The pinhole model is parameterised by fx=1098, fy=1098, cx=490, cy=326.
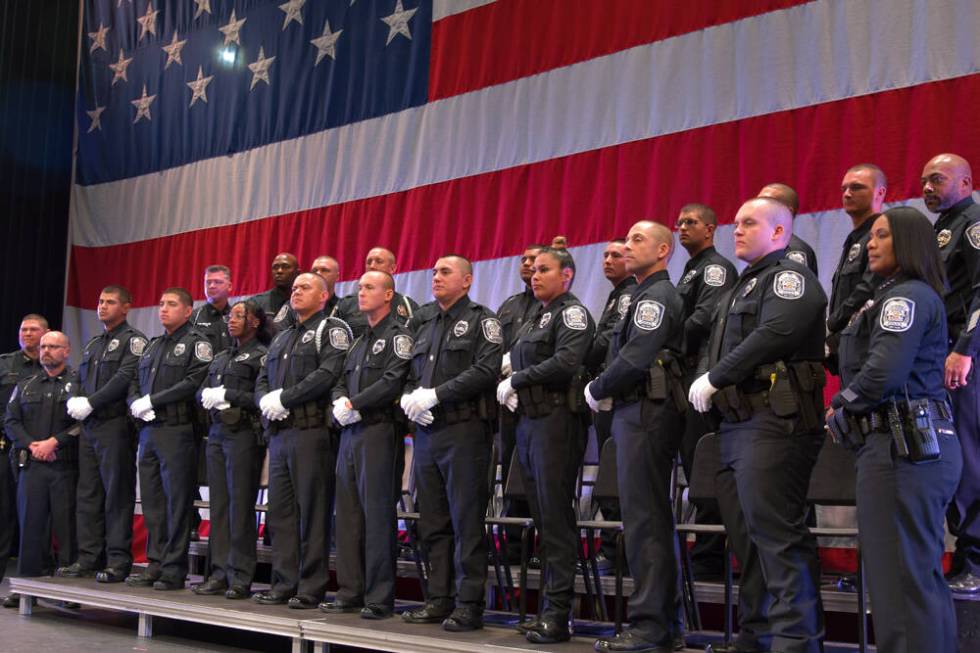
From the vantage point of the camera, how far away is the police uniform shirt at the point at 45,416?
7.22 meters

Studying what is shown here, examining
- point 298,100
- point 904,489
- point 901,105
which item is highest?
point 298,100

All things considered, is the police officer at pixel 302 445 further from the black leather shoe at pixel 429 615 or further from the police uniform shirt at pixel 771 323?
the police uniform shirt at pixel 771 323

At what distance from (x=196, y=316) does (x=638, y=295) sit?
3789 millimetres

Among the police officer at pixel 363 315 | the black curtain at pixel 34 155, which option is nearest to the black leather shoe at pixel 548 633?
the police officer at pixel 363 315

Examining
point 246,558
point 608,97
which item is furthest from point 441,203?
point 246,558

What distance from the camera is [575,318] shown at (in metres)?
4.68

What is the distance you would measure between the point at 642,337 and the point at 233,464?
2.71m

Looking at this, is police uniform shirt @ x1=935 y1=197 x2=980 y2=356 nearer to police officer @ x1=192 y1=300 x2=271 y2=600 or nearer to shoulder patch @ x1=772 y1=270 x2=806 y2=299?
shoulder patch @ x1=772 y1=270 x2=806 y2=299

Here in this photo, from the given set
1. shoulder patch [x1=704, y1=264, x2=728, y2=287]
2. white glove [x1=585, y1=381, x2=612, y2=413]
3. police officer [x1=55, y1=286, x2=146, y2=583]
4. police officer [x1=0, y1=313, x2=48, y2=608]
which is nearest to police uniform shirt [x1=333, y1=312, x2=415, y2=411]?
white glove [x1=585, y1=381, x2=612, y2=413]

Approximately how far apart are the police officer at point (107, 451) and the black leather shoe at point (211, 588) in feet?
2.77

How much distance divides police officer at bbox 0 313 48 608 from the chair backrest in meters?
5.99

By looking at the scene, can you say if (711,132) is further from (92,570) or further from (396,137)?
(92,570)

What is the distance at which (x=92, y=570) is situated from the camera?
6871 mm

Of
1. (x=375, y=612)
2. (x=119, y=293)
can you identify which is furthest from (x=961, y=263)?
(x=119, y=293)
